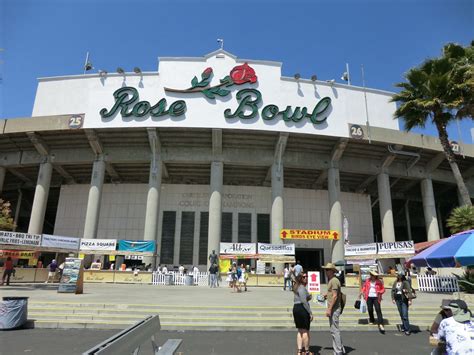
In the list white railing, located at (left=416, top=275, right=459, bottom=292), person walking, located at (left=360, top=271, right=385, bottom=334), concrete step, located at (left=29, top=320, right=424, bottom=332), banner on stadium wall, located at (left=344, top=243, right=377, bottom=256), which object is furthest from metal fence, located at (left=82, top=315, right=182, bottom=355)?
banner on stadium wall, located at (left=344, top=243, right=377, bottom=256)

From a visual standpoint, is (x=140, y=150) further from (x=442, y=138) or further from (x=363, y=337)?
(x=363, y=337)

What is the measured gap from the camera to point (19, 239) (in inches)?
822

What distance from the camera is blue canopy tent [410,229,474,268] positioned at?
Answer: 744cm

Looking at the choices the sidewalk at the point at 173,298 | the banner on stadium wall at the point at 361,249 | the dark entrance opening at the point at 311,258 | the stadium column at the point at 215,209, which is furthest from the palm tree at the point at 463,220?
the stadium column at the point at 215,209

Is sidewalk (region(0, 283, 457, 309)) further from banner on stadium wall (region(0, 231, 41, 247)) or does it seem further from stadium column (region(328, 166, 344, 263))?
stadium column (region(328, 166, 344, 263))

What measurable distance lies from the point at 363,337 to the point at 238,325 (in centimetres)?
369

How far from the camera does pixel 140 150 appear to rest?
107 feet

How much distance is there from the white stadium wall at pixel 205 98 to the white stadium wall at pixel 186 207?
29.3 ft

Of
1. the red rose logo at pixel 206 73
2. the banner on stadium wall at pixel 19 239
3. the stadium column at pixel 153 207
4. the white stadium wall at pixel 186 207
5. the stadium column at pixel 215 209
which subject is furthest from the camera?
the white stadium wall at pixel 186 207

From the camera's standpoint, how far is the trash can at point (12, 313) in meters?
9.38

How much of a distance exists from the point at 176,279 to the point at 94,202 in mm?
11295

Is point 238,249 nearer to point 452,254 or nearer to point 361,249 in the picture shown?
point 361,249

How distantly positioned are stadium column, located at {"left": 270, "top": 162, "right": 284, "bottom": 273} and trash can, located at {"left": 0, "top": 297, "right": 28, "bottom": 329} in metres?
21.6

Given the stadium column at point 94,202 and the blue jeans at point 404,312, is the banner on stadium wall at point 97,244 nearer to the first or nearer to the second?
the stadium column at point 94,202
